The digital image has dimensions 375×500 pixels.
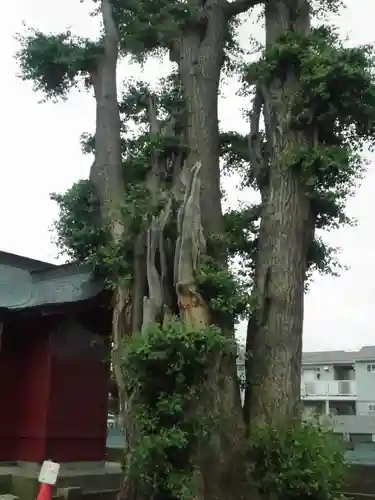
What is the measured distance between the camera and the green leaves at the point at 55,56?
8055 millimetres

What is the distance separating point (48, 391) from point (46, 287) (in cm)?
123

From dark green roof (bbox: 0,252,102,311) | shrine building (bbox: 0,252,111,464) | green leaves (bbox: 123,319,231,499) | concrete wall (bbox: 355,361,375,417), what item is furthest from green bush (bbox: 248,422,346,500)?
concrete wall (bbox: 355,361,375,417)

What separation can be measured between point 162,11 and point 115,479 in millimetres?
6194

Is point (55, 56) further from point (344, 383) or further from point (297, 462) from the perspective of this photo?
point (344, 383)

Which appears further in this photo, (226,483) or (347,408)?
Answer: (347,408)

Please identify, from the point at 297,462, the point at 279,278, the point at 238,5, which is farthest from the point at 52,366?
the point at 238,5

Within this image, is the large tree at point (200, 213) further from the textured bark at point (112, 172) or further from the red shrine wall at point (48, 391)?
the red shrine wall at point (48, 391)

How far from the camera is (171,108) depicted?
312 inches

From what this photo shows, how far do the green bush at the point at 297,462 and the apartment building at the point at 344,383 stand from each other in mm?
17672

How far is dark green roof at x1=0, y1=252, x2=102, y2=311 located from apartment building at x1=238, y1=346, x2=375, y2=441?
1759 centimetres

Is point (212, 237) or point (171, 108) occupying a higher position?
point (171, 108)

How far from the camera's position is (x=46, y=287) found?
690 centimetres

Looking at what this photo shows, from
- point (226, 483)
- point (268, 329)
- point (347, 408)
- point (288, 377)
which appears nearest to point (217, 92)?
point (268, 329)

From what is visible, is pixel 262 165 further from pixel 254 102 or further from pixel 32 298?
pixel 32 298
